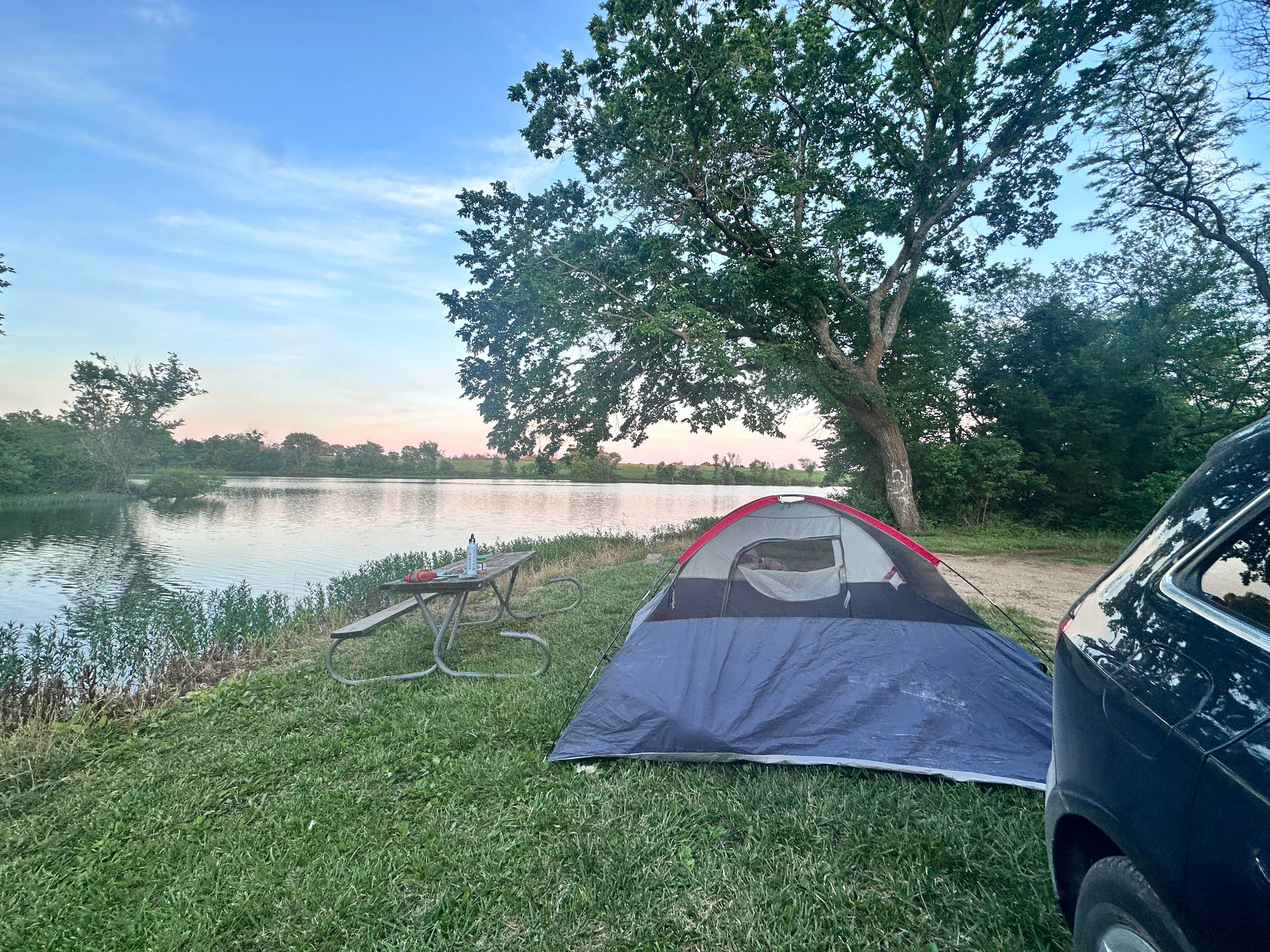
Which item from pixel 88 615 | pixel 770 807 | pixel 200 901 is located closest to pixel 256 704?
pixel 200 901

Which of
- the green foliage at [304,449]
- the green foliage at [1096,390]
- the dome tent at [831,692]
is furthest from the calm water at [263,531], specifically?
the green foliage at [304,449]

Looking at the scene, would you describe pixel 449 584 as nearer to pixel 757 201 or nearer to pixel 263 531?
pixel 757 201

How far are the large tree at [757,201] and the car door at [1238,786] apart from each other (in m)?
10.9

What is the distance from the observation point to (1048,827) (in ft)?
4.98

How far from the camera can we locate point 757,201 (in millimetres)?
13016

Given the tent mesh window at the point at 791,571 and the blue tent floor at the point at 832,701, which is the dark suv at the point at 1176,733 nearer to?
the blue tent floor at the point at 832,701

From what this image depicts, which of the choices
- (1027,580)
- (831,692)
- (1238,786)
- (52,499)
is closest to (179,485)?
(52,499)

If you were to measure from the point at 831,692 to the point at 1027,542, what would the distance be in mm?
12965

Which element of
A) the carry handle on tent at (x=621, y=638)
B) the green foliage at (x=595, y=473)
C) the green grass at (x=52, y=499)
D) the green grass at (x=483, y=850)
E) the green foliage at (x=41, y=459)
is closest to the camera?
the green grass at (x=483, y=850)

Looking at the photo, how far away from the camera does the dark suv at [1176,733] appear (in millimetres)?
996

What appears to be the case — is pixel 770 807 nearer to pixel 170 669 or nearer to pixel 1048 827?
pixel 1048 827

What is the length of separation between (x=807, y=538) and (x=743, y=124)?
38.6ft

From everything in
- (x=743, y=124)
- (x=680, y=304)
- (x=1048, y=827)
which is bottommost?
(x=1048, y=827)

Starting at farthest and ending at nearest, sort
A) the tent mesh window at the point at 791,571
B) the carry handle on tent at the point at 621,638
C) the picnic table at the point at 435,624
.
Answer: the picnic table at the point at 435,624, the tent mesh window at the point at 791,571, the carry handle on tent at the point at 621,638
